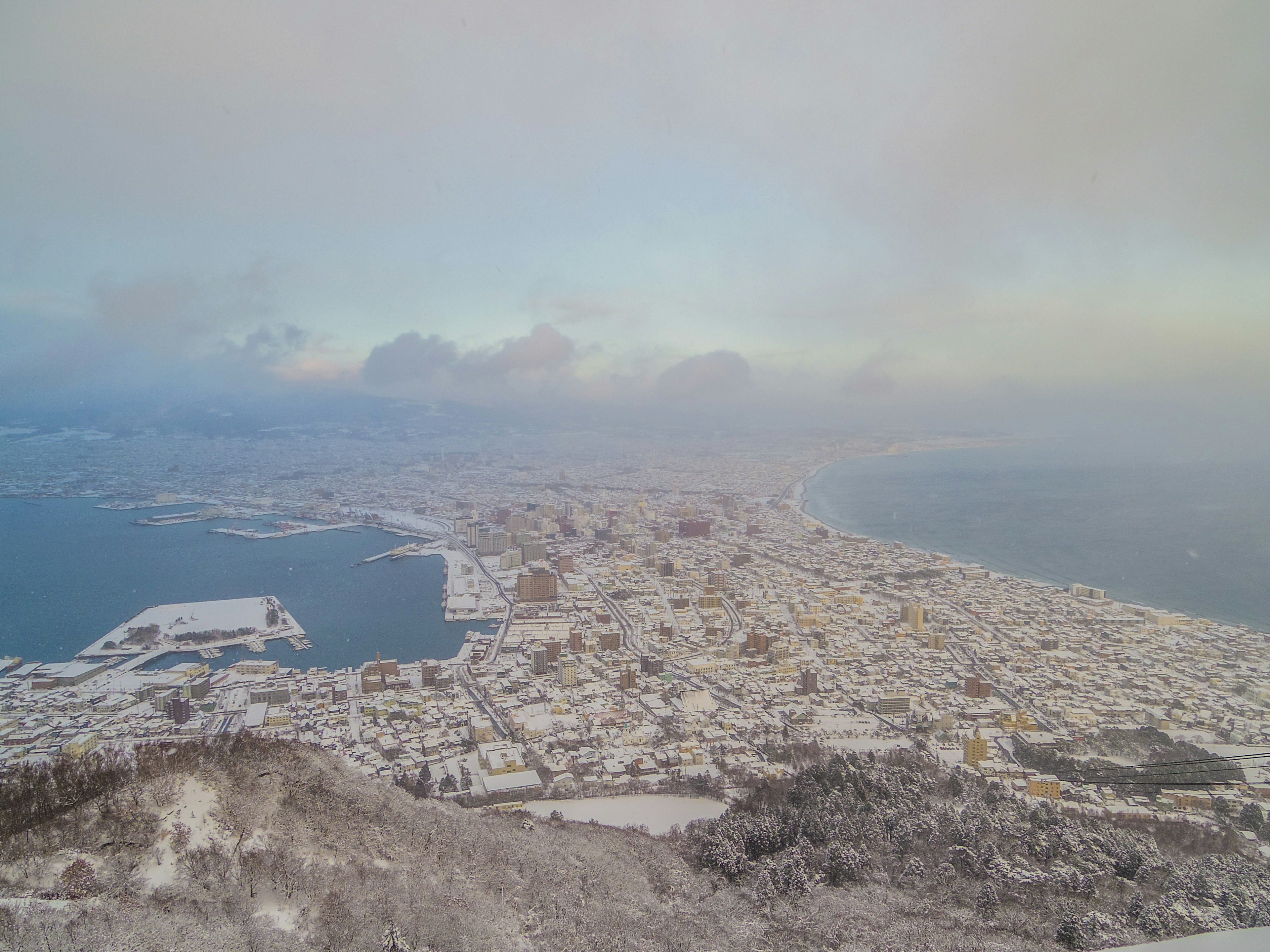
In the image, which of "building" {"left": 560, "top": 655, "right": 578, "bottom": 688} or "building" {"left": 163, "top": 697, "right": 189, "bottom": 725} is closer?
"building" {"left": 163, "top": 697, "right": 189, "bottom": 725}

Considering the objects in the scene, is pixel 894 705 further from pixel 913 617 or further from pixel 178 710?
pixel 178 710

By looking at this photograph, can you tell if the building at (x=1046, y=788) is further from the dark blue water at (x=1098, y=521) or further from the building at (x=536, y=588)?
the building at (x=536, y=588)

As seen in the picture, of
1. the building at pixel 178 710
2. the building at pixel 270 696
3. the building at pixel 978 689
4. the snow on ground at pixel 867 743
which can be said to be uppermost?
the building at pixel 978 689

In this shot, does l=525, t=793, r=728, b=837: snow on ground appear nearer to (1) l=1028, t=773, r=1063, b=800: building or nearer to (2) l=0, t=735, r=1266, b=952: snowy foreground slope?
(2) l=0, t=735, r=1266, b=952: snowy foreground slope

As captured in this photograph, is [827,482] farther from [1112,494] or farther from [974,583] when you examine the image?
[974,583]

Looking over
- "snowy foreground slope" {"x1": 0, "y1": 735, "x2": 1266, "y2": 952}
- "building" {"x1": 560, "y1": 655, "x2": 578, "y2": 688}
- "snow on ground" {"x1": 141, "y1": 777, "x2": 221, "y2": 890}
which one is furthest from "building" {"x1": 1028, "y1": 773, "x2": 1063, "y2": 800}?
"snow on ground" {"x1": 141, "y1": 777, "x2": 221, "y2": 890}

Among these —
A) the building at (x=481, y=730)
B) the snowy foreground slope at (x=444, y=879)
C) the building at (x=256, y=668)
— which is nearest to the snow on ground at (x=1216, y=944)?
the snowy foreground slope at (x=444, y=879)
